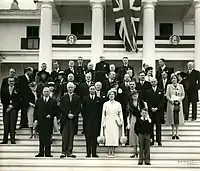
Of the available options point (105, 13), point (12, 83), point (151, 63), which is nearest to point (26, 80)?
point (12, 83)

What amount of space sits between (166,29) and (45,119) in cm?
1906

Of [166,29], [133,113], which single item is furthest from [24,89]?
[166,29]

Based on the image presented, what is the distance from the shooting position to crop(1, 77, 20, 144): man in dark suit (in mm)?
14164

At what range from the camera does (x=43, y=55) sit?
26609 millimetres

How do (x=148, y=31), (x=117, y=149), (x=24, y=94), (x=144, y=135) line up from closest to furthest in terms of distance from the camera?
(x=144, y=135) → (x=117, y=149) → (x=24, y=94) → (x=148, y=31)

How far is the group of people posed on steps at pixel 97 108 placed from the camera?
1336 centimetres

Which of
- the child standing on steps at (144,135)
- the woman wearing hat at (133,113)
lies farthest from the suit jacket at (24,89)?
the child standing on steps at (144,135)

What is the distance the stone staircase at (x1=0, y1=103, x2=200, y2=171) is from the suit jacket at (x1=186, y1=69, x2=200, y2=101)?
1393 mm

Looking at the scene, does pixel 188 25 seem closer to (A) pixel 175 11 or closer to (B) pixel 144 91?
(A) pixel 175 11

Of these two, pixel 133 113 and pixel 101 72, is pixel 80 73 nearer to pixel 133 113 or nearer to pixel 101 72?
pixel 101 72

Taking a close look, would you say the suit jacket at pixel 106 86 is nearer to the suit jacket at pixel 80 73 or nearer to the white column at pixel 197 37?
the suit jacket at pixel 80 73

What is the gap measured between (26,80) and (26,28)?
1769cm

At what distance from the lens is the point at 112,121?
13500mm

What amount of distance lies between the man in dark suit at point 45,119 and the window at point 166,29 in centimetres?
1850
